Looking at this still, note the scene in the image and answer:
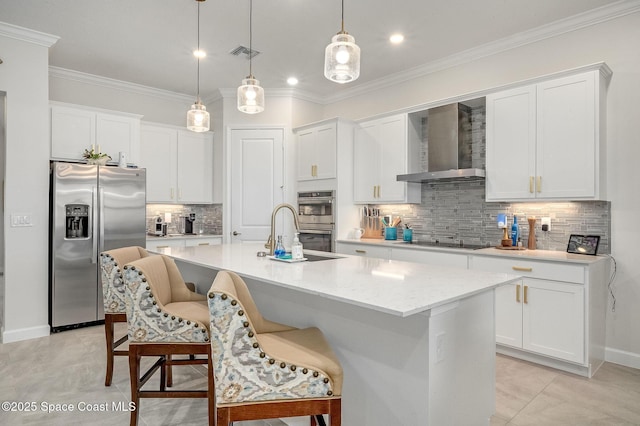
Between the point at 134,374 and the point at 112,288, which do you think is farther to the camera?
the point at 112,288

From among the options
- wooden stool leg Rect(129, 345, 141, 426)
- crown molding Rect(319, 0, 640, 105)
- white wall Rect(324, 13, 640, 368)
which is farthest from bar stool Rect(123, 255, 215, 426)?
crown molding Rect(319, 0, 640, 105)

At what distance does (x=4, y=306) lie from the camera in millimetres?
3631

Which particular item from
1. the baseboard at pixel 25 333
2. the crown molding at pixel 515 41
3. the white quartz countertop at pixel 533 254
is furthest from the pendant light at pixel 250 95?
the baseboard at pixel 25 333

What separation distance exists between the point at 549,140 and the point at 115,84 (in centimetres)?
511

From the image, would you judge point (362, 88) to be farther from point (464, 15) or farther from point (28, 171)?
point (28, 171)

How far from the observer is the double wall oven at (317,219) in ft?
16.1

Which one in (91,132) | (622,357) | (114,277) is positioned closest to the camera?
(114,277)

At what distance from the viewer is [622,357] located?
10.4ft

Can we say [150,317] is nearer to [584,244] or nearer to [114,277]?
[114,277]

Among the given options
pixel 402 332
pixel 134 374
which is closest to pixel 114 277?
pixel 134 374

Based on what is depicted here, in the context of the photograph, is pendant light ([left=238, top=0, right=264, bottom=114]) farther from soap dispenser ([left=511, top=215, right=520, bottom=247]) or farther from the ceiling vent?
soap dispenser ([left=511, top=215, right=520, bottom=247])

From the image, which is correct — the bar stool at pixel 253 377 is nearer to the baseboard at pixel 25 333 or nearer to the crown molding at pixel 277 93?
the baseboard at pixel 25 333

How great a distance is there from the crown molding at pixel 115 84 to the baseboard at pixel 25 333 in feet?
9.65

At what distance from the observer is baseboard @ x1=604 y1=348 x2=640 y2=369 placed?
3.12 metres
